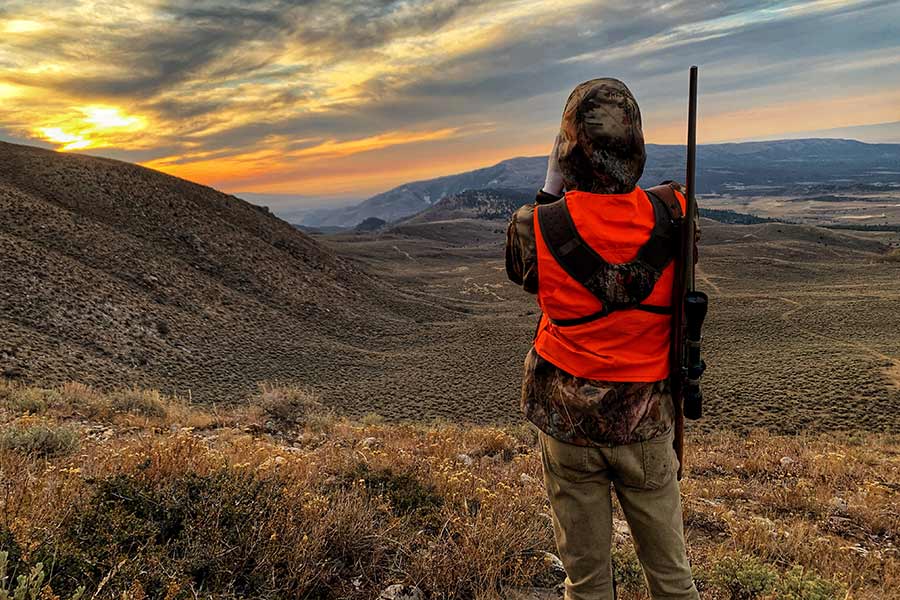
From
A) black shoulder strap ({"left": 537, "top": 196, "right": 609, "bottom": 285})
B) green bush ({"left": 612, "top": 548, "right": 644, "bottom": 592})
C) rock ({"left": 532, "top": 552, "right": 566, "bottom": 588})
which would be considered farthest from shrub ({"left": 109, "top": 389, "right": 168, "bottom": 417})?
black shoulder strap ({"left": 537, "top": 196, "right": 609, "bottom": 285})

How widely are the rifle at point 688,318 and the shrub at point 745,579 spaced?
1.87m

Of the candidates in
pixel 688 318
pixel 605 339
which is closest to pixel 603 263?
pixel 605 339

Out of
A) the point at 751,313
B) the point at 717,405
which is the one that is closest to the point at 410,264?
the point at 751,313

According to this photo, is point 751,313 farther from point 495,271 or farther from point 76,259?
point 76,259

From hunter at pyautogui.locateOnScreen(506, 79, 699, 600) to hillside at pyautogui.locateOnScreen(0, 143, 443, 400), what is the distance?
17.3 meters

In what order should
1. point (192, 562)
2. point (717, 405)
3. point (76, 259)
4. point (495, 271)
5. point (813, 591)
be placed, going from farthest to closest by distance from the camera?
point (495, 271), point (76, 259), point (717, 405), point (813, 591), point (192, 562)

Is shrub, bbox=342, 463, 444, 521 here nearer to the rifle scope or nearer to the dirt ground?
the rifle scope

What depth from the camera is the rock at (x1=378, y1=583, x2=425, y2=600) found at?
2.69 meters

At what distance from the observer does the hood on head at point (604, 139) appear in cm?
189

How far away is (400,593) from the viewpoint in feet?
8.96

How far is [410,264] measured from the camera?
82188 mm

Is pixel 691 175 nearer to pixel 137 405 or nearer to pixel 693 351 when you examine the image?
pixel 693 351

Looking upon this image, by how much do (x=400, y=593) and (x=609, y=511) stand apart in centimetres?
139

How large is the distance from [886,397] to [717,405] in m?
6.93
